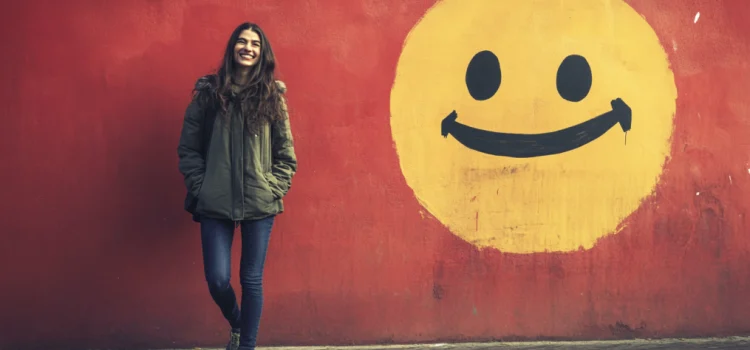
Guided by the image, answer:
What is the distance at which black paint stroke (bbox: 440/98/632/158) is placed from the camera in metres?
5.18

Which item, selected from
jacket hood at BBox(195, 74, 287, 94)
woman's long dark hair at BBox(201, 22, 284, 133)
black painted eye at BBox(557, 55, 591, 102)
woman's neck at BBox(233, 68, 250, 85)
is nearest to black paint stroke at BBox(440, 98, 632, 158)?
black painted eye at BBox(557, 55, 591, 102)

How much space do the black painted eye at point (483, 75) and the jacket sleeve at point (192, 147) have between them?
69.9 inches

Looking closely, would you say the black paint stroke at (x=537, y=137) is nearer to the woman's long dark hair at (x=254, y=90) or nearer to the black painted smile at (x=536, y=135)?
the black painted smile at (x=536, y=135)

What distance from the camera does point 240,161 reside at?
13.9 feet

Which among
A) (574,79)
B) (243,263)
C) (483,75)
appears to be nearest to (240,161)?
(243,263)

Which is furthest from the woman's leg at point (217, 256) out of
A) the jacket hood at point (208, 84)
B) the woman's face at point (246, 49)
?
the woman's face at point (246, 49)

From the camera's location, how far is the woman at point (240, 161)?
4.23m

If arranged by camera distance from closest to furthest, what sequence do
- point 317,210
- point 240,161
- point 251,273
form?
1. point 240,161
2. point 251,273
3. point 317,210

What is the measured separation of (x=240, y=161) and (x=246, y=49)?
60cm

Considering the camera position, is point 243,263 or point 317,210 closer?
point 243,263

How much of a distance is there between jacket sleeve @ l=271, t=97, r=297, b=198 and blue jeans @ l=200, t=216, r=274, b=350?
0.20 metres

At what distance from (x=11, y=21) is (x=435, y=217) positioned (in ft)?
9.25

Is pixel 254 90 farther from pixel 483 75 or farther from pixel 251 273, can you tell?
pixel 483 75

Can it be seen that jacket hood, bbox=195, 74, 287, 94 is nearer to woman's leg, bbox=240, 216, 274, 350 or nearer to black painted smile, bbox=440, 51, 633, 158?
woman's leg, bbox=240, 216, 274, 350
